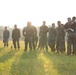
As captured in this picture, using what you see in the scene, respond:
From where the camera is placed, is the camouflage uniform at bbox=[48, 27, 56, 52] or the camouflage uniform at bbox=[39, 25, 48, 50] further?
the camouflage uniform at bbox=[39, 25, 48, 50]

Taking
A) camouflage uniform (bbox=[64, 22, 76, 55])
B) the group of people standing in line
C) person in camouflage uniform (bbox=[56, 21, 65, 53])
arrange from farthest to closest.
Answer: person in camouflage uniform (bbox=[56, 21, 65, 53]), the group of people standing in line, camouflage uniform (bbox=[64, 22, 76, 55])

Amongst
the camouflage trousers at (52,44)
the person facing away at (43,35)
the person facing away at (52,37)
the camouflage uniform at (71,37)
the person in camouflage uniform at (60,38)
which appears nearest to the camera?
the camouflage uniform at (71,37)

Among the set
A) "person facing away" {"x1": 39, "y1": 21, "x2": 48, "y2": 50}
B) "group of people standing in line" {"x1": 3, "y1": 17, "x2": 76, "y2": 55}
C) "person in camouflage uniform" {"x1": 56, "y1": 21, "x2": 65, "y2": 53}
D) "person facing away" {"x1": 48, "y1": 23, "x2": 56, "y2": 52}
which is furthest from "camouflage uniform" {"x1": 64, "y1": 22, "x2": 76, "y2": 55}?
"person facing away" {"x1": 39, "y1": 21, "x2": 48, "y2": 50}

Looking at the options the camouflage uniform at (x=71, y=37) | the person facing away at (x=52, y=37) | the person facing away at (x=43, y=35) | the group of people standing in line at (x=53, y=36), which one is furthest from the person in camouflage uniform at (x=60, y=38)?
the camouflage uniform at (x=71, y=37)

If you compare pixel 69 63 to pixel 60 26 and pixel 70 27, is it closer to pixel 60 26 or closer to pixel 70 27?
pixel 70 27

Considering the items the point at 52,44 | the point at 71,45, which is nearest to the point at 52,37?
the point at 52,44

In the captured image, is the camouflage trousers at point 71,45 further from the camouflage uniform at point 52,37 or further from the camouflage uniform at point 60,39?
the camouflage uniform at point 52,37

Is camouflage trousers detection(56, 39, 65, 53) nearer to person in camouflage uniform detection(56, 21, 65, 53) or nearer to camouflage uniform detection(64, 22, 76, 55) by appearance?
person in camouflage uniform detection(56, 21, 65, 53)

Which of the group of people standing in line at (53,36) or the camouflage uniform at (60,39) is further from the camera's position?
the camouflage uniform at (60,39)

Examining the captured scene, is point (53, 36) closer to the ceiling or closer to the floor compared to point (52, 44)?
closer to the ceiling

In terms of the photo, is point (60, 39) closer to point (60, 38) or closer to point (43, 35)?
point (60, 38)

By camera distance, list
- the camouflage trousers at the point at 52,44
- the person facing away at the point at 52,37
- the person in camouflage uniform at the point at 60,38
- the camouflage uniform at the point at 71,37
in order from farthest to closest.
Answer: the camouflage trousers at the point at 52,44
the person facing away at the point at 52,37
the person in camouflage uniform at the point at 60,38
the camouflage uniform at the point at 71,37

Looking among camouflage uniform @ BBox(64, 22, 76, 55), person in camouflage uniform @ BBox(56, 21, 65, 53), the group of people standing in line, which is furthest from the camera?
person in camouflage uniform @ BBox(56, 21, 65, 53)

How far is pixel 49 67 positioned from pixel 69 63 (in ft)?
4.38
